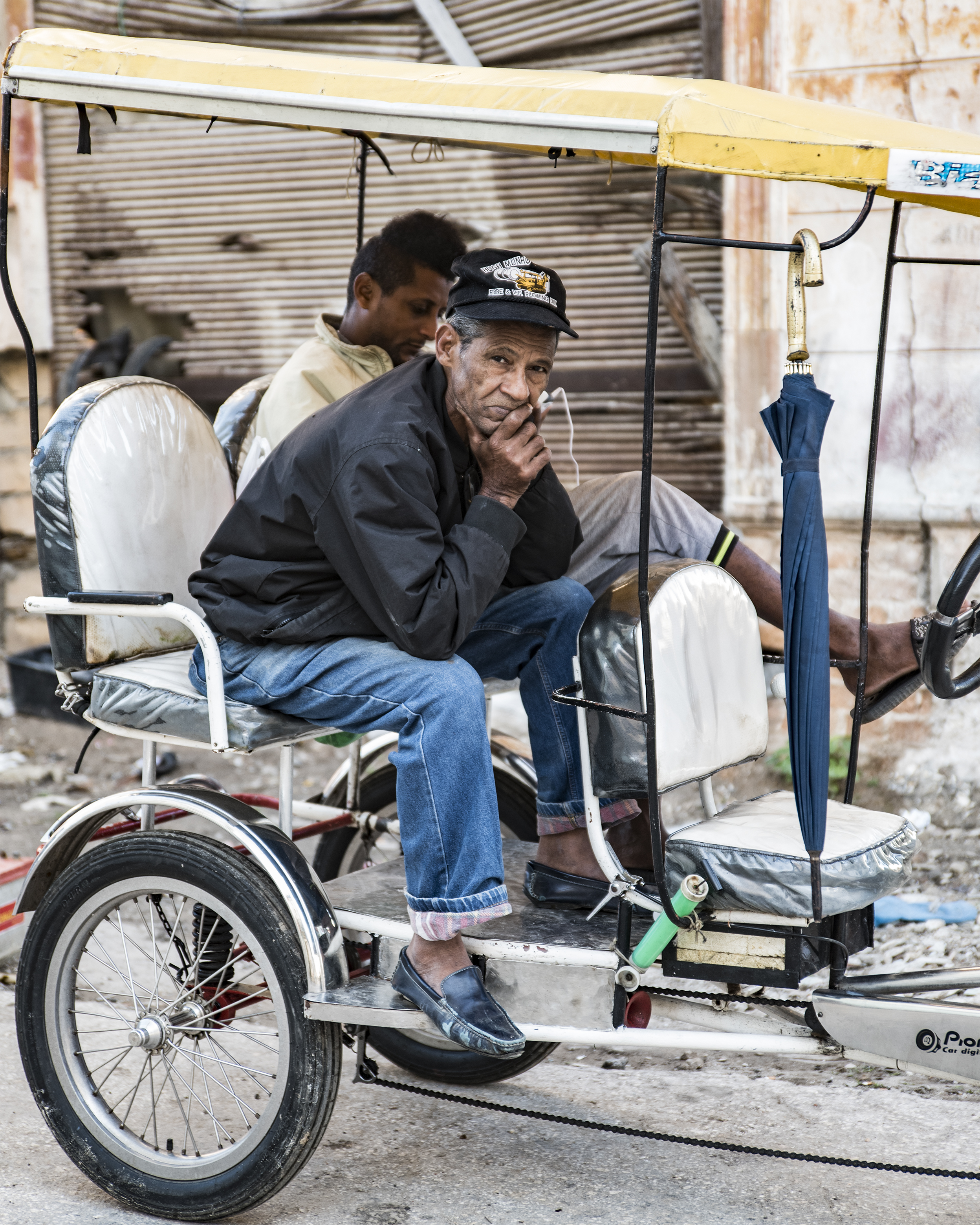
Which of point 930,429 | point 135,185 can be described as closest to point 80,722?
point 135,185

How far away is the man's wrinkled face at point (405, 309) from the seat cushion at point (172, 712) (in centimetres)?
127

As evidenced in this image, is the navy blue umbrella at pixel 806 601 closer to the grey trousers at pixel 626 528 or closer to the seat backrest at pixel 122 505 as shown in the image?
the grey trousers at pixel 626 528

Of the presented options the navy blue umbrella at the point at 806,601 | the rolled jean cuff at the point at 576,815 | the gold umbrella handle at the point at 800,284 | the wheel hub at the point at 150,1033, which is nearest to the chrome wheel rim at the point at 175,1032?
the wheel hub at the point at 150,1033

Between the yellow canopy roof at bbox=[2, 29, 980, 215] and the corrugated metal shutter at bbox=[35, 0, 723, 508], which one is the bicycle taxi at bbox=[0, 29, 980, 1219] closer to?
the yellow canopy roof at bbox=[2, 29, 980, 215]

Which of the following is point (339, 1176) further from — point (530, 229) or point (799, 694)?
point (530, 229)

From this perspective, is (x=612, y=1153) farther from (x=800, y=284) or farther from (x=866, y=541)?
(x=800, y=284)

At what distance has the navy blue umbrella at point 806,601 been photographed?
213 cm

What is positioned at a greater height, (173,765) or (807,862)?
(807,862)

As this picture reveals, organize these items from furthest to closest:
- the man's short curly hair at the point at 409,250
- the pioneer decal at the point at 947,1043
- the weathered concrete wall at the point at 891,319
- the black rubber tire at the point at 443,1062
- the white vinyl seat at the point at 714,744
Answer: the weathered concrete wall at the point at 891,319, the man's short curly hair at the point at 409,250, the black rubber tire at the point at 443,1062, the white vinyl seat at the point at 714,744, the pioneer decal at the point at 947,1043

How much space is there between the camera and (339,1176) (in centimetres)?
274

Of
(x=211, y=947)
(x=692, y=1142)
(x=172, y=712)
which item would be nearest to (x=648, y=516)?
(x=172, y=712)

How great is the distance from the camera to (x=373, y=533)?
2.32 meters

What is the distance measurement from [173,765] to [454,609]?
3621mm

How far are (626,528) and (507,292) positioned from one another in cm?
72
